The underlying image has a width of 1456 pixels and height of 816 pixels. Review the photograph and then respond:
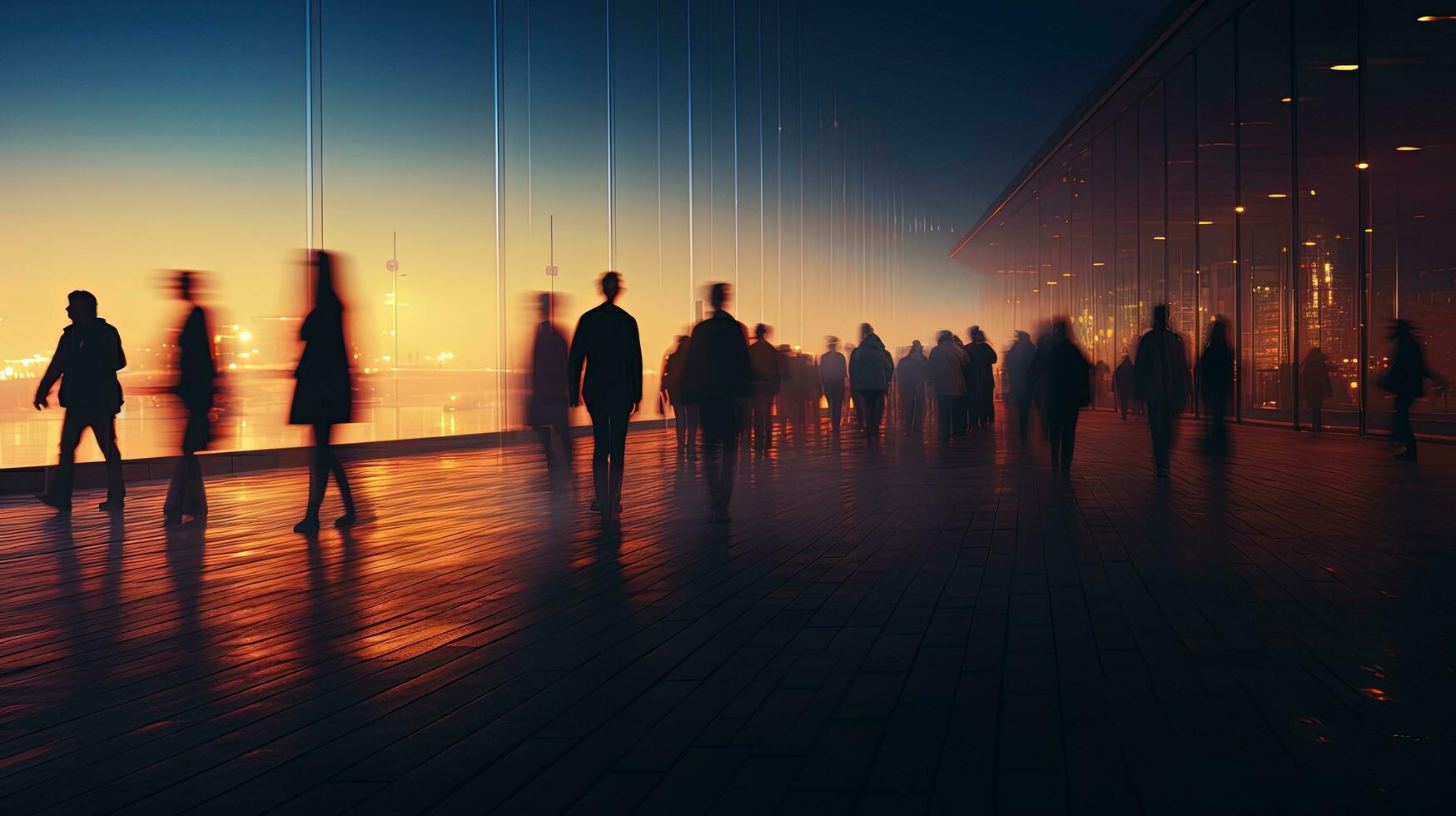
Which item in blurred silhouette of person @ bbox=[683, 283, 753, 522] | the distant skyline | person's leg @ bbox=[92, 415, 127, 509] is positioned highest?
the distant skyline

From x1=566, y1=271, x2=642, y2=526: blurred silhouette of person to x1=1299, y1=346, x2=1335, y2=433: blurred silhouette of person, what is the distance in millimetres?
15381

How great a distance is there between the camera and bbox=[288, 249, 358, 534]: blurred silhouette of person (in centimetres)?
799

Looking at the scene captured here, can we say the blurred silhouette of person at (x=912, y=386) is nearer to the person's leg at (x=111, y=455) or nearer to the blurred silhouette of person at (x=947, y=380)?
the blurred silhouette of person at (x=947, y=380)

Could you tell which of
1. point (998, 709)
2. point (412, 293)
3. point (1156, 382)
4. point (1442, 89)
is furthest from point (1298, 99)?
point (998, 709)

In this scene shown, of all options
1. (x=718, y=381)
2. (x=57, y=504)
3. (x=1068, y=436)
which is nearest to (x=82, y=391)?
(x=57, y=504)

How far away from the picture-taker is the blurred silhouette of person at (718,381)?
8.32 meters

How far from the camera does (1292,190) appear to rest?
21.3 meters

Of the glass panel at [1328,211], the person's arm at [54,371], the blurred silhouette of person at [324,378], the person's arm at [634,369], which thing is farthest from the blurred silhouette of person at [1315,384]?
the person's arm at [54,371]

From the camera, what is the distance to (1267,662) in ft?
12.5

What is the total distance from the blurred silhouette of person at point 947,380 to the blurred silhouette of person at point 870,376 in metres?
0.90

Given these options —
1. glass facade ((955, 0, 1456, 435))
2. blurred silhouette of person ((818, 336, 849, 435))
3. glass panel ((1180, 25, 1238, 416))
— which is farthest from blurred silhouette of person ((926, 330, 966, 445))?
glass panel ((1180, 25, 1238, 416))

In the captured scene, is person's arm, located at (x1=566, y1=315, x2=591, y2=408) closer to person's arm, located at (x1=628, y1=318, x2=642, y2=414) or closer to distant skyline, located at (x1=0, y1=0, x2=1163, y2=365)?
person's arm, located at (x1=628, y1=318, x2=642, y2=414)

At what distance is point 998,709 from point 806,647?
0.96 m

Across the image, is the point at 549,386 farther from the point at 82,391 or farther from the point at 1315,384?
the point at 1315,384
